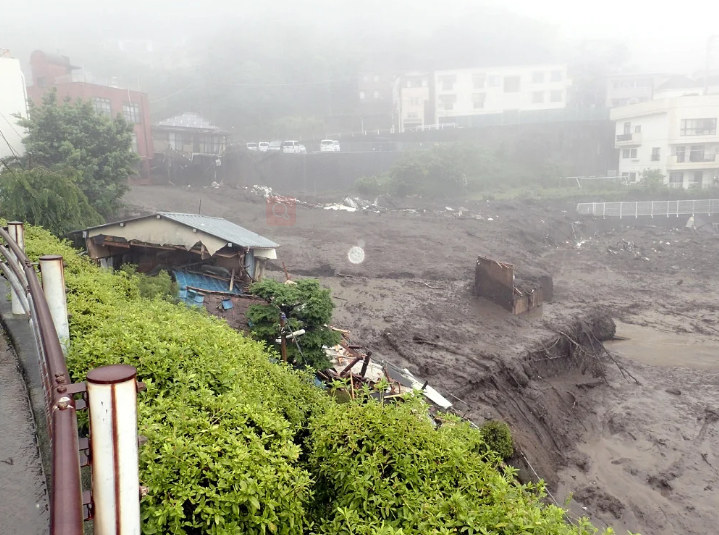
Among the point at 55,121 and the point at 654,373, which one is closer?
the point at 654,373

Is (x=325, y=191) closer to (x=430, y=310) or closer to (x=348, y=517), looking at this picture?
(x=430, y=310)

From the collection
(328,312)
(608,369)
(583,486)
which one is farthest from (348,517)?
(608,369)

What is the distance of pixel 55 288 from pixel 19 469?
1656 mm

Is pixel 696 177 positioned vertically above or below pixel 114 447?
above

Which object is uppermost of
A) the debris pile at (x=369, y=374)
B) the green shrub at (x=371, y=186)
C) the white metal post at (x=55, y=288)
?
the green shrub at (x=371, y=186)

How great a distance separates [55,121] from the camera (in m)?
24.8

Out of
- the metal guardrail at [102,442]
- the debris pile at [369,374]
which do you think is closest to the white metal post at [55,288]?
the metal guardrail at [102,442]

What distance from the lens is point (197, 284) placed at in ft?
47.1

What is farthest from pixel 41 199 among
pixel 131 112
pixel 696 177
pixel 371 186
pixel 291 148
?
pixel 696 177

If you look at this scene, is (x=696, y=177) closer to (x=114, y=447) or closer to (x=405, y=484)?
(x=405, y=484)

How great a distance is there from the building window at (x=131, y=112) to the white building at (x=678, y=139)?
39018mm

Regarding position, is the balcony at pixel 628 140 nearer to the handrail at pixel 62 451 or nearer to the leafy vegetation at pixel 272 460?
the leafy vegetation at pixel 272 460

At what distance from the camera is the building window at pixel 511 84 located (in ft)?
190

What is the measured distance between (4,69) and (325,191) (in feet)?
78.4
